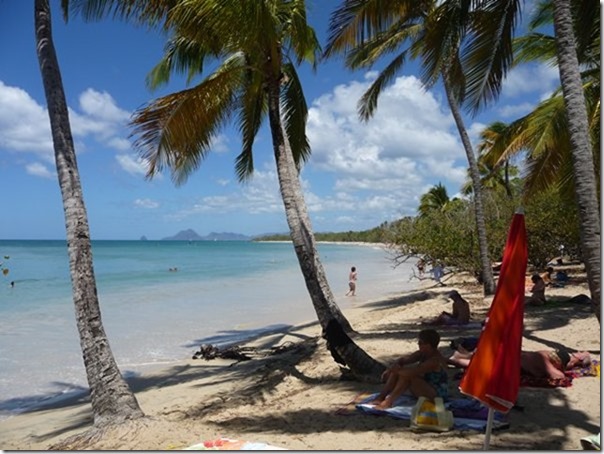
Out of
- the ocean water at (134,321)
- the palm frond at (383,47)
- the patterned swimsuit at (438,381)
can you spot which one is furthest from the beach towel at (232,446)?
the palm frond at (383,47)

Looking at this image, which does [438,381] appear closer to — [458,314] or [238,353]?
[458,314]

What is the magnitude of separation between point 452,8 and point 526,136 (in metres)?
3.94

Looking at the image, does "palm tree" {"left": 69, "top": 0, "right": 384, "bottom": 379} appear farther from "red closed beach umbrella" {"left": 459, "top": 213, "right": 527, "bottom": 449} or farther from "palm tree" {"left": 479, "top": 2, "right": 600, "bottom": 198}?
"palm tree" {"left": 479, "top": 2, "right": 600, "bottom": 198}

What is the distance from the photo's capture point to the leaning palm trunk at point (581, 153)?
4148mm

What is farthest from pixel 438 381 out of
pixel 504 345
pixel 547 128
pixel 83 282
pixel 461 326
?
pixel 547 128

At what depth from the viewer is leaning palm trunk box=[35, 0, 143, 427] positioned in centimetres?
511

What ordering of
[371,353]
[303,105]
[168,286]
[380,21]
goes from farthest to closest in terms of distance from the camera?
[168,286] < [303,105] < [371,353] < [380,21]

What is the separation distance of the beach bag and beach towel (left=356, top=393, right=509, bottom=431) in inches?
4.8

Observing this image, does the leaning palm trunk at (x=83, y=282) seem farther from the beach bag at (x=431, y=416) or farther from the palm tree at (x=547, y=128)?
the palm tree at (x=547, y=128)

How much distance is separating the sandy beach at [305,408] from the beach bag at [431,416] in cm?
10

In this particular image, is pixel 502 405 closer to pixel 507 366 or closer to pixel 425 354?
pixel 507 366

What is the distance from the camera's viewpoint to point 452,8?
675 cm

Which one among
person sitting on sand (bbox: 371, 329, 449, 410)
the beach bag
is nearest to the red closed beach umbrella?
the beach bag

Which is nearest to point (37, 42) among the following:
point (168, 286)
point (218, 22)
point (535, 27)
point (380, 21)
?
point (218, 22)
